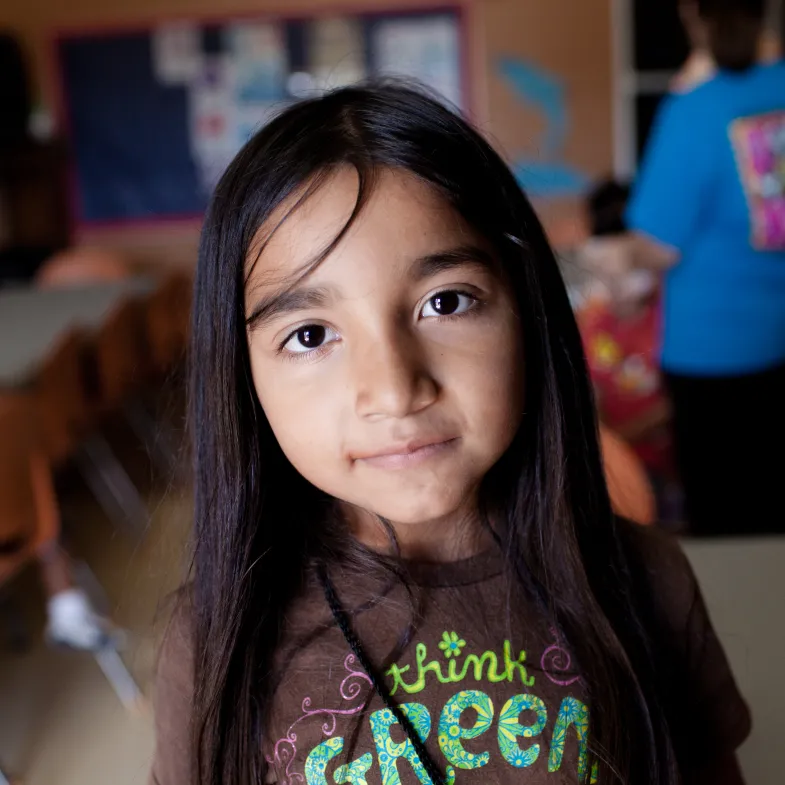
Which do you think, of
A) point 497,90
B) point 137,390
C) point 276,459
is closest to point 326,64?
point 497,90

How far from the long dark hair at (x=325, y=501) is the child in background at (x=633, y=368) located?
1.80 metres

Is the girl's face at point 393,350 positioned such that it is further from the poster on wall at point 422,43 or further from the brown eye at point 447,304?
the poster on wall at point 422,43

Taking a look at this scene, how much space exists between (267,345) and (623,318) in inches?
86.5

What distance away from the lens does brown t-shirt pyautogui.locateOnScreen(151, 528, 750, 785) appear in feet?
2.22

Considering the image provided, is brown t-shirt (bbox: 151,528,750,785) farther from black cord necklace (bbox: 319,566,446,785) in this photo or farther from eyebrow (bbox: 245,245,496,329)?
eyebrow (bbox: 245,245,496,329)

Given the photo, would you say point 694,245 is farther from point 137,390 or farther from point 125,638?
point 137,390

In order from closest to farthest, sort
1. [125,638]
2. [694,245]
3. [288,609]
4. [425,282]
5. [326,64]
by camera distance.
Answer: [425,282] → [288,609] → [694,245] → [125,638] → [326,64]

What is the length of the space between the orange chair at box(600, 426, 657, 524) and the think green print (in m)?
0.50

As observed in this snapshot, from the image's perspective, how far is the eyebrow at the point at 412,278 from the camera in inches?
24.4

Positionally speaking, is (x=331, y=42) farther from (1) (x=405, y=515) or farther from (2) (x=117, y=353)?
(1) (x=405, y=515)

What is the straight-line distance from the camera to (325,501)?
0.77 m

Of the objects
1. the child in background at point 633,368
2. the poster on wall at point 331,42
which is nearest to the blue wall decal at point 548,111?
Result: the poster on wall at point 331,42

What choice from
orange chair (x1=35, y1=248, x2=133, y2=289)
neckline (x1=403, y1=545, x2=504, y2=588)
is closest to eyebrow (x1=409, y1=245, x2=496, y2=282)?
neckline (x1=403, y1=545, x2=504, y2=588)

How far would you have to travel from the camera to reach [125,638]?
2506 millimetres
